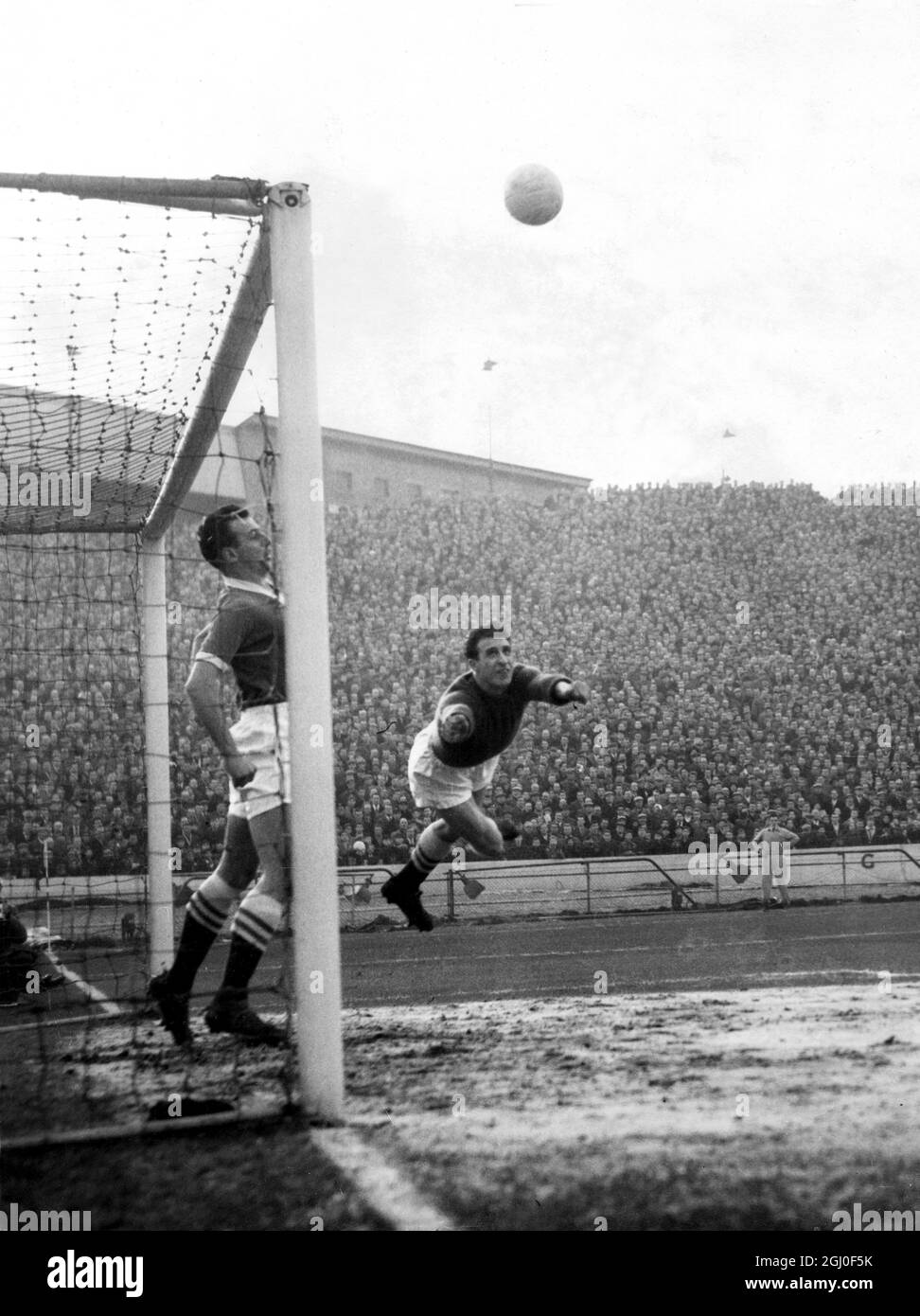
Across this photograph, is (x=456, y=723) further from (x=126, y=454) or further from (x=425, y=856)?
(x=126, y=454)

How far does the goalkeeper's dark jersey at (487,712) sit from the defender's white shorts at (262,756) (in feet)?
2.09

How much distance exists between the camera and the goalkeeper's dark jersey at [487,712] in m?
4.88

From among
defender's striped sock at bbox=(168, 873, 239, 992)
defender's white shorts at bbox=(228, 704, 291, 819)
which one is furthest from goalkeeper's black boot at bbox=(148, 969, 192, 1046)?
defender's white shorts at bbox=(228, 704, 291, 819)

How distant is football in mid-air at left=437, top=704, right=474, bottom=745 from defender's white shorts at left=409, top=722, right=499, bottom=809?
0.43 metres

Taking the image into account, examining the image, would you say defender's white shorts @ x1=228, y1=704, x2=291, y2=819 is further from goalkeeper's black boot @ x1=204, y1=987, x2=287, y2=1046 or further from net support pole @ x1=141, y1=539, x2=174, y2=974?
net support pole @ x1=141, y1=539, x2=174, y2=974

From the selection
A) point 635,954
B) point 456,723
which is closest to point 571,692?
point 456,723

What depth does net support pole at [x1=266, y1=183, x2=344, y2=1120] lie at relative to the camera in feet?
12.1

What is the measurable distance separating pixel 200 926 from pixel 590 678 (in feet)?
47.1

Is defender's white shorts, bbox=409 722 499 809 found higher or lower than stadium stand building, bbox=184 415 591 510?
Answer: lower

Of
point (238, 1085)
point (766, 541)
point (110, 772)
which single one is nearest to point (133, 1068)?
point (238, 1085)

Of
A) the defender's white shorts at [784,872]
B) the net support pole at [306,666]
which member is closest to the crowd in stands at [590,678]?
the defender's white shorts at [784,872]

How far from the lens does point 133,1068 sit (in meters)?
4.48

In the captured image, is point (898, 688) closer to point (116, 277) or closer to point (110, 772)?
point (110, 772)

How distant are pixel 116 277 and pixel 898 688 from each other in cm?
1706
